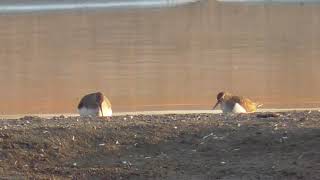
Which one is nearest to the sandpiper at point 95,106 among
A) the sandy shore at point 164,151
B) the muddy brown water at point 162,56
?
the sandy shore at point 164,151

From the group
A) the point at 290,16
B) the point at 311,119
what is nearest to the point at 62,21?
the point at 290,16

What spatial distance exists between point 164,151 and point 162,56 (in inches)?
567

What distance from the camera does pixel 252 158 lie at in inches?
228

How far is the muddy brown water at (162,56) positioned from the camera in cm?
1819

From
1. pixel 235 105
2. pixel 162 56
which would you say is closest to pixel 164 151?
pixel 235 105

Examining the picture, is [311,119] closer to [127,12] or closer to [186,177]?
[186,177]

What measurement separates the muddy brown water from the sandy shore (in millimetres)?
10002

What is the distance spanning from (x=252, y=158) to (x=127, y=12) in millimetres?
17238

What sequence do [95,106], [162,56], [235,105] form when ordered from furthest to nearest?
[162,56] < [235,105] < [95,106]

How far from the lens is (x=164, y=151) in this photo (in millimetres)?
6051

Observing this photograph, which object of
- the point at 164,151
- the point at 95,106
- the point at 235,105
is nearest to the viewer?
the point at 164,151

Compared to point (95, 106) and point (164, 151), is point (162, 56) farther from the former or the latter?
point (164, 151)

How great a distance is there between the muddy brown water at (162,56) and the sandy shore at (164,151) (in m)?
10.0

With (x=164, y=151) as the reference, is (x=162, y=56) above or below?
above
